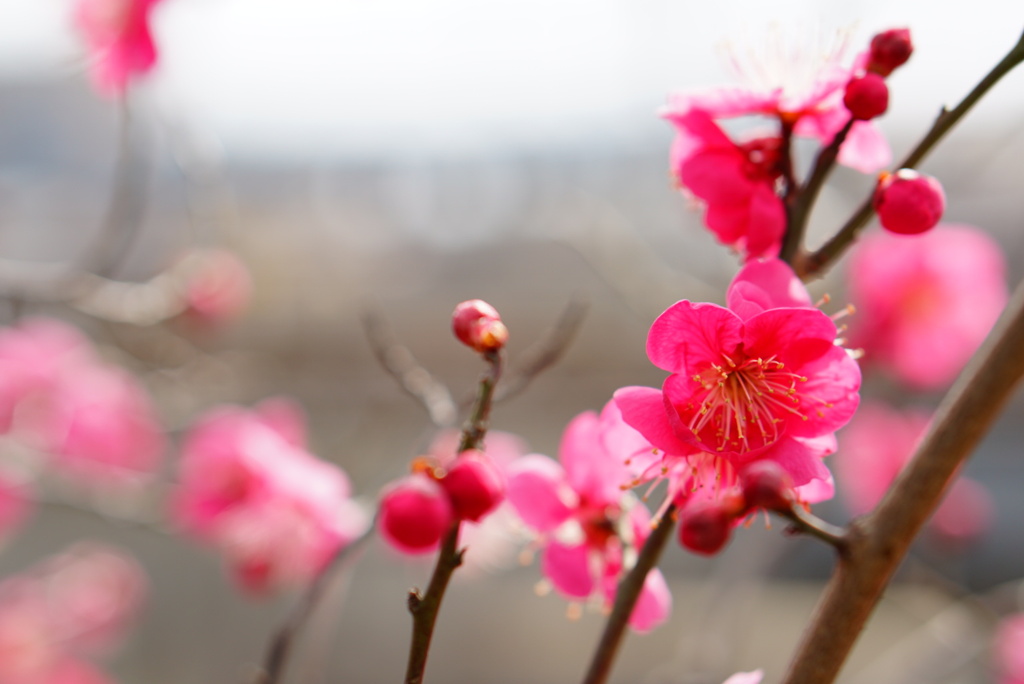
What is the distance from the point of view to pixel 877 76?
39 centimetres

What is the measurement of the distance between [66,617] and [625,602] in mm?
1382

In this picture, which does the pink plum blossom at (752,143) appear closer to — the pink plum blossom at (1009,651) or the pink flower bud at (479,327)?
the pink flower bud at (479,327)

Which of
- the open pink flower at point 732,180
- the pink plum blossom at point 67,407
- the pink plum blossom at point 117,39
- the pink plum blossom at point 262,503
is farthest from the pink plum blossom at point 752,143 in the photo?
the pink plum blossom at point 67,407

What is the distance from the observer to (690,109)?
442mm

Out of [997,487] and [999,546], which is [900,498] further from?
[997,487]

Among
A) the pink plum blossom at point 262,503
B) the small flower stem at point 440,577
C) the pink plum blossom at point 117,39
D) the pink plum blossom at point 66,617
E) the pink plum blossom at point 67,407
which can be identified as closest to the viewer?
the small flower stem at point 440,577

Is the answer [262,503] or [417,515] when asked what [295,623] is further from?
[262,503]

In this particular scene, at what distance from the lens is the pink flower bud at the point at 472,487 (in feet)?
1.03

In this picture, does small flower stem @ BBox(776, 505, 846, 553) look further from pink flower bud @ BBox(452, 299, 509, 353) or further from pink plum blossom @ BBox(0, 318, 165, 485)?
pink plum blossom @ BBox(0, 318, 165, 485)

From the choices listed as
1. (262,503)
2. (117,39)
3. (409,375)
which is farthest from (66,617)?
(409,375)

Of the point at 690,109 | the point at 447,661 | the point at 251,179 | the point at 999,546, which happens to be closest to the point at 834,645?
the point at 690,109

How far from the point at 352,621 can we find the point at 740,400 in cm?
223

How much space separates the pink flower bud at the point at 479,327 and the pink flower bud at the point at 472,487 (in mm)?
49

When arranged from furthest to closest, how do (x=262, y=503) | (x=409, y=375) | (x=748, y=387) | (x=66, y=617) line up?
1. (x=66, y=617)
2. (x=262, y=503)
3. (x=409, y=375)
4. (x=748, y=387)
